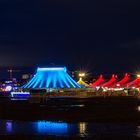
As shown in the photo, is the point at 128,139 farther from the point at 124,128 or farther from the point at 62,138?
the point at 124,128

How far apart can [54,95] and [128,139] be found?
9354 centimetres

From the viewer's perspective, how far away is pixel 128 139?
87.2 ft

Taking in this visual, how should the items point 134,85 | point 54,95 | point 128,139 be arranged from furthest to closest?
1. point 134,85
2. point 54,95
3. point 128,139

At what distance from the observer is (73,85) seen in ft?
426

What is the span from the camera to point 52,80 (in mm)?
136500

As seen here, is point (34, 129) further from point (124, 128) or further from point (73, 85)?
point (73, 85)

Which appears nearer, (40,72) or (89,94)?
(89,94)

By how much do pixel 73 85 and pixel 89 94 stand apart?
639 cm

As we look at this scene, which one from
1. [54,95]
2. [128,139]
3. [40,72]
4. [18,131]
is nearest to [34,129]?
[18,131]

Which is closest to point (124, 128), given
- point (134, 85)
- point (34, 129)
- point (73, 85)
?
point (34, 129)

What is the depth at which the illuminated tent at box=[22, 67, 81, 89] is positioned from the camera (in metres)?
132

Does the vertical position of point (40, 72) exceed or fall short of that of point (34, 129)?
it exceeds it

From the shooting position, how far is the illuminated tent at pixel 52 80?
132000 millimetres

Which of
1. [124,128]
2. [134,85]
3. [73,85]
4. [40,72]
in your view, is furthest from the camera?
[134,85]
